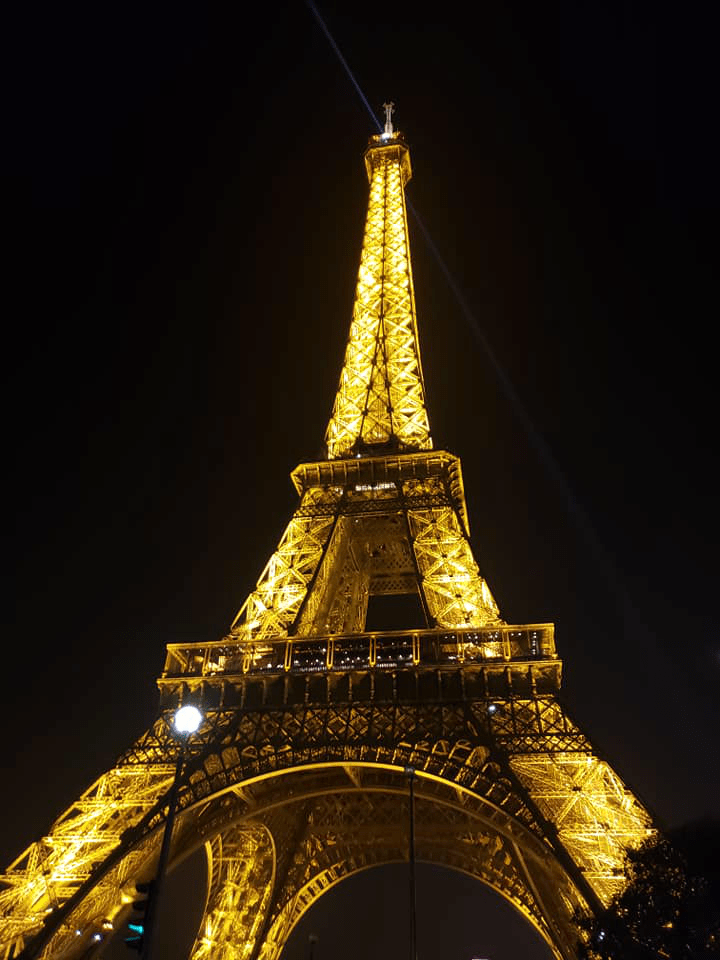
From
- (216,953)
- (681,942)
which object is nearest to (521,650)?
(681,942)

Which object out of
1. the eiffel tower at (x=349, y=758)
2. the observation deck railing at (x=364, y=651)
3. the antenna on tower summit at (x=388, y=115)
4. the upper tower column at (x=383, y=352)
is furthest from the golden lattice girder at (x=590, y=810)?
the antenna on tower summit at (x=388, y=115)

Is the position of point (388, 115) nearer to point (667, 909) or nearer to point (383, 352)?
point (383, 352)

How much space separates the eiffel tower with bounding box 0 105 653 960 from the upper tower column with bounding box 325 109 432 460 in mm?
280

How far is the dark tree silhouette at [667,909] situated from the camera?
13883 mm

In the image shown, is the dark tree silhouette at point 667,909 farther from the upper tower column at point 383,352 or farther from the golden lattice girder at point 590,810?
the upper tower column at point 383,352

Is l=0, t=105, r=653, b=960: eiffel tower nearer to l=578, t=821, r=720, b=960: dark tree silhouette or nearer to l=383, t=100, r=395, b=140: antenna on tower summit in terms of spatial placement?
l=578, t=821, r=720, b=960: dark tree silhouette

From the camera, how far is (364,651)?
2341 cm

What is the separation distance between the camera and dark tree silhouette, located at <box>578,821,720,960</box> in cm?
1388

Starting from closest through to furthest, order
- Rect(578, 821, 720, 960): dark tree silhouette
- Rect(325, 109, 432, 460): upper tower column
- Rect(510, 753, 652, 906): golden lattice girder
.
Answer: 1. Rect(578, 821, 720, 960): dark tree silhouette
2. Rect(510, 753, 652, 906): golden lattice girder
3. Rect(325, 109, 432, 460): upper tower column

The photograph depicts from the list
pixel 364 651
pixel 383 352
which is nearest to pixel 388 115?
pixel 383 352

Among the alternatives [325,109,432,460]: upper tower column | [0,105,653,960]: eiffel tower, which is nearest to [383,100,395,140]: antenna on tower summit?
[325,109,432,460]: upper tower column

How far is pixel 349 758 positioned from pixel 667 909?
28.1 feet

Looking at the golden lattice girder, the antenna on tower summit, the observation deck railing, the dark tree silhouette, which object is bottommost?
the dark tree silhouette

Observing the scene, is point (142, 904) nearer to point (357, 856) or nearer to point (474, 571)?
point (474, 571)
